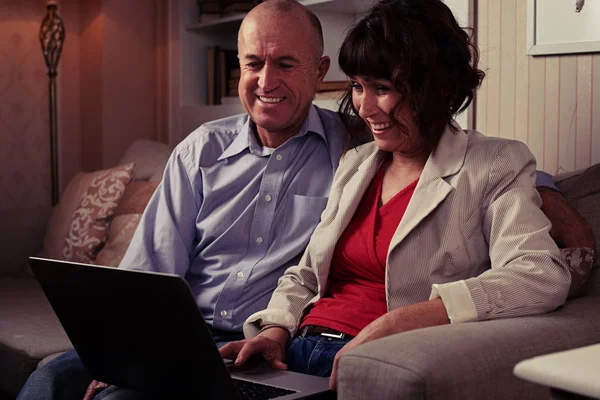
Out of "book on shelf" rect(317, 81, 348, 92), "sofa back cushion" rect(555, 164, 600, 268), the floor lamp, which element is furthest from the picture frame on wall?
the floor lamp

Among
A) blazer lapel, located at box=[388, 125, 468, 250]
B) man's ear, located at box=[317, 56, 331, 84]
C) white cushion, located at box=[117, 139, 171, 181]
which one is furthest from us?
white cushion, located at box=[117, 139, 171, 181]

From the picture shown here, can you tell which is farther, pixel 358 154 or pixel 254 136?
pixel 254 136

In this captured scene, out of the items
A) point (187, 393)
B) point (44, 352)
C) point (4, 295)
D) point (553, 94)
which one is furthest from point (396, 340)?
point (4, 295)

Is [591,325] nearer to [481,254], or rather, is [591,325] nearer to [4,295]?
[481,254]

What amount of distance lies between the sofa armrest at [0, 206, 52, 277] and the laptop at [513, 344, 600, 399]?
2.59m

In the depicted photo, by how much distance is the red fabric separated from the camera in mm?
1639

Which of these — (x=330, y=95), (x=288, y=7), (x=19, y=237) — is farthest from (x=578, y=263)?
(x=19, y=237)

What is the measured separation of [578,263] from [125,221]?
67.2 inches

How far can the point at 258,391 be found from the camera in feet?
4.76

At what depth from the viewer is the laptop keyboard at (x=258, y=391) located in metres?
1.43

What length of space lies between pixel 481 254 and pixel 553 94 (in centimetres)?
73

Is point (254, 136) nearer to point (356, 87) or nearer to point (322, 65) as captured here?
point (322, 65)

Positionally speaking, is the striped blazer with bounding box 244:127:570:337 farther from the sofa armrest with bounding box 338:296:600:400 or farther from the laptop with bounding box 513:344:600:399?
the laptop with bounding box 513:344:600:399

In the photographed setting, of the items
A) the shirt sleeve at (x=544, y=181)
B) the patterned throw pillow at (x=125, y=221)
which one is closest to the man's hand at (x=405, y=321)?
the shirt sleeve at (x=544, y=181)
